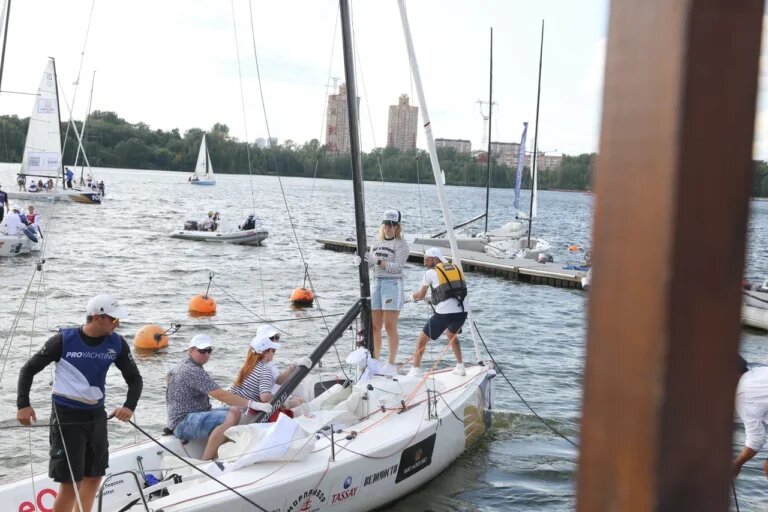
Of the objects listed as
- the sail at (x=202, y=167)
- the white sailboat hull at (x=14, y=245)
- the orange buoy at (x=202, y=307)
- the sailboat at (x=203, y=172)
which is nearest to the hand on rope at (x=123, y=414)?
the orange buoy at (x=202, y=307)

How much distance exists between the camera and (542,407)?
12.5m

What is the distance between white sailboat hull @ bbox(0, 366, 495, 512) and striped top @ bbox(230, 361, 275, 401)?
638mm

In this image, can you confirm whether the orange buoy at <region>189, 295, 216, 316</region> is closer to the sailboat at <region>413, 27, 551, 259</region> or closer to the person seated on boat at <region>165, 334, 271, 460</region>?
the sailboat at <region>413, 27, 551, 259</region>

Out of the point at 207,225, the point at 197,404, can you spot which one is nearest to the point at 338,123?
the point at 197,404

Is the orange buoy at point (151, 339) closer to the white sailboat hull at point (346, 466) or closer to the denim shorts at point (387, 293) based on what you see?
the denim shorts at point (387, 293)

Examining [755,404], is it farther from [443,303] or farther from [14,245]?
[14,245]

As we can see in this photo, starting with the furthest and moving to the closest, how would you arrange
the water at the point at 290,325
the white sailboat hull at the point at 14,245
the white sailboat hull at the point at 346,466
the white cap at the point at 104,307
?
the white sailboat hull at the point at 14,245 → the water at the point at 290,325 → the white sailboat hull at the point at 346,466 → the white cap at the point at 104,307

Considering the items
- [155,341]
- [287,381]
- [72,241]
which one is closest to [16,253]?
[72,241]

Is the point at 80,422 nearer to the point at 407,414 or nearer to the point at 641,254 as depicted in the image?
the point at 407,414

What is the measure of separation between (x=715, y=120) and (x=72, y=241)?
37.6 metres

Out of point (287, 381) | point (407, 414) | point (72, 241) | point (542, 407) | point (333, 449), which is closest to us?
point (333, 449)

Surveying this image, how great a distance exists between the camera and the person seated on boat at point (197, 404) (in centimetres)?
707

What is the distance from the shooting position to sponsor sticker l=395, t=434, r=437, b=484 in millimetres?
8031

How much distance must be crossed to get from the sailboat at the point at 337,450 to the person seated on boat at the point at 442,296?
0.52 metres
